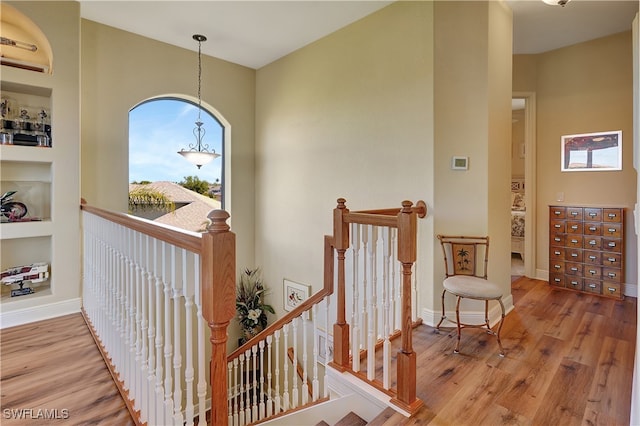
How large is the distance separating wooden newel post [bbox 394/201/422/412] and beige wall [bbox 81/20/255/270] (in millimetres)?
3495

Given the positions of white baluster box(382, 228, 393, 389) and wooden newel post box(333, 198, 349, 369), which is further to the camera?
wooden newel post box(333, 198, 349, 369)

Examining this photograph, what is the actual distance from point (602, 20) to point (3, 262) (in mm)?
6350

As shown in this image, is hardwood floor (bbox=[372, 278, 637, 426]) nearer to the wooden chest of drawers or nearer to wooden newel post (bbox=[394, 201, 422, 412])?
wooden newel post (bbox=[394, 201, 422, 412])

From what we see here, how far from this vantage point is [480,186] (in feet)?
9.72

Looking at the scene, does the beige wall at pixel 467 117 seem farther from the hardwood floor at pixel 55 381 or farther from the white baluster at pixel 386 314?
the hardwood floor at pixel 55 381

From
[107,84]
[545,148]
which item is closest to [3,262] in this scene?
[107,84]

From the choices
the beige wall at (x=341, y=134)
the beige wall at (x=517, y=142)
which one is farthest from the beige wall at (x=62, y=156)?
the beige wall at (x=517, y=142)

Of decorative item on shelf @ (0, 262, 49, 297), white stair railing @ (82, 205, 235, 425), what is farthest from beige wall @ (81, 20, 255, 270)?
white stair railing @ (82, 205, 235, 425)

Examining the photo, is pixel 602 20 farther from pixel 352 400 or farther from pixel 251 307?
pixel 251 307

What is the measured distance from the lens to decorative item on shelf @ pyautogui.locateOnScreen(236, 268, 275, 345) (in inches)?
185

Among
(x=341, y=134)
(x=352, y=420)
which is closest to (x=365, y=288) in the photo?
(x=352, y=420)

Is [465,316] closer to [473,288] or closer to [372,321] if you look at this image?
→ [473,288]

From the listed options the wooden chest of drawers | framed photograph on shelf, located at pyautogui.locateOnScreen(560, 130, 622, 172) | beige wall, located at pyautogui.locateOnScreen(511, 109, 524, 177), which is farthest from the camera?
beige wall, located at pyautogui.locateOnScreen(511, 109, 524, 177)

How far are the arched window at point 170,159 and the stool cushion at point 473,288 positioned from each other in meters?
3.68
